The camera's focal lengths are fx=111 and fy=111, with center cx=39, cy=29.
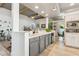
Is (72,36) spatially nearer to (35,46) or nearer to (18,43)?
(35,46)

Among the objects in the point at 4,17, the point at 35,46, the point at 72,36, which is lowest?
the point at 35,46

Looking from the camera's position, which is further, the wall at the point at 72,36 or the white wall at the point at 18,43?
the wall at the point at 72,36

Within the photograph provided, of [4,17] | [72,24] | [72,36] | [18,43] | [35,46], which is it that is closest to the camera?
[18,43]

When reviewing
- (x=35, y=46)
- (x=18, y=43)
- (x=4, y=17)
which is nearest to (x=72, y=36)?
(x=35, y=46)

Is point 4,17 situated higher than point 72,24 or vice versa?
point 4,17

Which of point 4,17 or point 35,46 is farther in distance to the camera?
point 4,17

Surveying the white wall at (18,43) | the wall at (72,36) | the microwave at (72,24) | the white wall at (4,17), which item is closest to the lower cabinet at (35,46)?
the white wall at (18,43)

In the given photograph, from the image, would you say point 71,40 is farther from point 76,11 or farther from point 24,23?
point 24,23

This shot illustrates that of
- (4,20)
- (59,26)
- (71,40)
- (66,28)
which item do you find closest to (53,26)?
(59,26)

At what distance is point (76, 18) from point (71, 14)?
1.23 ft

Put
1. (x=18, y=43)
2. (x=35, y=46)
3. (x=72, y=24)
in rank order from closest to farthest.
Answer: (x=18, y=43) < (x=35, y=46) < (x=72, y=24)

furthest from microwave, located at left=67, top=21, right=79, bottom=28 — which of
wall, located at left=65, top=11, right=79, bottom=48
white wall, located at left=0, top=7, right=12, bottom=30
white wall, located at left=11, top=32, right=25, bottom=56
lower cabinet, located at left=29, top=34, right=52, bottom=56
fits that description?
white wall, located at left=11, top=32, right=25, bottom=56

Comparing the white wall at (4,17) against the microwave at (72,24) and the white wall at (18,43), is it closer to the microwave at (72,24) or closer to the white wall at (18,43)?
the white wall at (18,43)

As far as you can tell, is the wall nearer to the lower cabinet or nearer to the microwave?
the microwave
